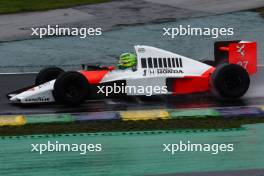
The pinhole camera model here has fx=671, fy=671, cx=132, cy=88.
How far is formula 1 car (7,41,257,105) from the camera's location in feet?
43.6

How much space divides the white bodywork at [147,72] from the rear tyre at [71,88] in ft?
0.87

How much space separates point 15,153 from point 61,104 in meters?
3.04

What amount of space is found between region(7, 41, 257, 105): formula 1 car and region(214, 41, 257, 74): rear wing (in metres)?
0.35

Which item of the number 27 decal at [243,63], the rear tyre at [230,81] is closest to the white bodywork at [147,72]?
the rear tyre at [230,81]

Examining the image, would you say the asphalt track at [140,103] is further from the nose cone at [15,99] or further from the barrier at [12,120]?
the barrier at [12,120]

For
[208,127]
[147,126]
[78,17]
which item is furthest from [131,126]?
[78,17]

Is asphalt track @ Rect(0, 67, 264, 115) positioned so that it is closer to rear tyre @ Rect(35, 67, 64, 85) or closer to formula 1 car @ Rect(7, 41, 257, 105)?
formula 1 car @ Rect(7, 41, 257, 105)

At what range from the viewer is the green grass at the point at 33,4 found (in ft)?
78.5

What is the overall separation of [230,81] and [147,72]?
5.60 ft

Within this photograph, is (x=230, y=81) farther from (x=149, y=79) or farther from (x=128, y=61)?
(x=128, y=61)

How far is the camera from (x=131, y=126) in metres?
12.1

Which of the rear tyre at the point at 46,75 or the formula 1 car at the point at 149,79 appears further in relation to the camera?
the rear tyre at the point at 46,75

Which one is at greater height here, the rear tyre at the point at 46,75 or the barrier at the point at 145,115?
the rear tyre at the point at 46,75

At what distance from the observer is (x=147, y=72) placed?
44.7ft
